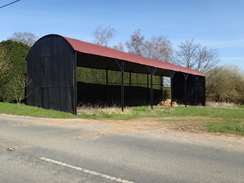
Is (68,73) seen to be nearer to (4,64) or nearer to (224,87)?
(4,64)

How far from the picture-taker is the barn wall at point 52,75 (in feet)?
48.3

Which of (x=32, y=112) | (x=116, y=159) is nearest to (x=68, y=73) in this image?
(x=32, y=112)

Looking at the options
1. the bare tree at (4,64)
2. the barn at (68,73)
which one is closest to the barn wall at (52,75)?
the barn at (68,73)

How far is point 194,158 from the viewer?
203 inches

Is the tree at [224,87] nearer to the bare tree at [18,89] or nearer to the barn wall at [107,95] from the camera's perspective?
the barn wall at [107,95]

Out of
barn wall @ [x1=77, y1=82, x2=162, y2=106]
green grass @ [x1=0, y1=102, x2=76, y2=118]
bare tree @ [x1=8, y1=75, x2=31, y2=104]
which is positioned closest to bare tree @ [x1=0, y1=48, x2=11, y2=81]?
bare tree @ [x1=8, y1=75, x2=31, y2=104]

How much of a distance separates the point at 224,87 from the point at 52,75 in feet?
89.5

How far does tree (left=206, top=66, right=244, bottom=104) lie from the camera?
34.4 meters

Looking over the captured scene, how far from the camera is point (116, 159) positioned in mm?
5027

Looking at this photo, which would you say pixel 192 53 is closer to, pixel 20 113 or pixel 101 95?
pixel 101 95

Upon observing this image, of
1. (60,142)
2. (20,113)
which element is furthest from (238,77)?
(60,142)

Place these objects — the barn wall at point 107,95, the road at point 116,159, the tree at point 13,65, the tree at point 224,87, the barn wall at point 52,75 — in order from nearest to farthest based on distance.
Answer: the road at point 116,159, the barn wall at point 52,75, the tree at point 13,65, the barn wall at point 107,95, the tree at point 224,87

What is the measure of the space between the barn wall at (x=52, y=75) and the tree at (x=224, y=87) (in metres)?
26.1

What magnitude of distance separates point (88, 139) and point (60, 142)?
2.87ft
